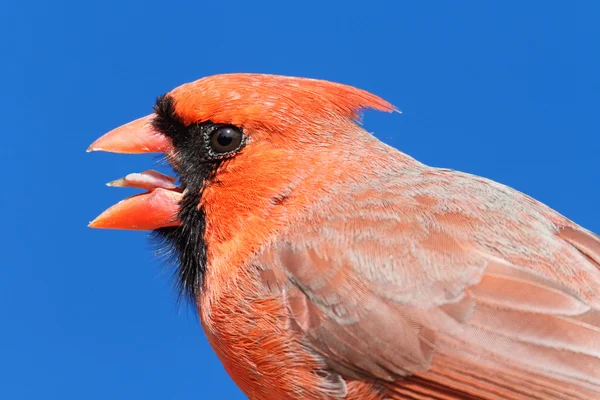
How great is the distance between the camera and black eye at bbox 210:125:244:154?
94.3 inches

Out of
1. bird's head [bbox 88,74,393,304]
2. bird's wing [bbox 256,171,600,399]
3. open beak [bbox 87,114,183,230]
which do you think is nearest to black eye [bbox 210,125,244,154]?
bird's head [bbox 88,74,393,304]

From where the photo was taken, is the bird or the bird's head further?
the bird's head

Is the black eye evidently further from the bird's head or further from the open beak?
the open beak

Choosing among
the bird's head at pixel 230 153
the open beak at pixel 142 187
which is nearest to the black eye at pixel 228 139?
the bird's head at pixel 230 153

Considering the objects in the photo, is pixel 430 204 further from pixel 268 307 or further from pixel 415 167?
pixel 268 307

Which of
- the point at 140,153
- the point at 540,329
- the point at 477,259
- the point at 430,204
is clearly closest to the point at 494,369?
the point at 540,329

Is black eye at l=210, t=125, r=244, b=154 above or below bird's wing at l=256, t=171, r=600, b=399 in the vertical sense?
above

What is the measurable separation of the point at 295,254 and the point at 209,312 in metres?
0.31

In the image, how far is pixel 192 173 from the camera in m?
2.44

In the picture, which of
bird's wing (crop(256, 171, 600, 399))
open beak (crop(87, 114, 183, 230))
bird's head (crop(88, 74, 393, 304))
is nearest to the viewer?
bird's wing (crop(256, 171, 600, 399))

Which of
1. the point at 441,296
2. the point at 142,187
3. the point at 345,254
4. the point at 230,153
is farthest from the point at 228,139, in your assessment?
the point at 441,296

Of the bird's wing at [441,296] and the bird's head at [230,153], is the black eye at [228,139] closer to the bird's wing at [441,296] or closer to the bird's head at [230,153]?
the bird's head at [230,153]

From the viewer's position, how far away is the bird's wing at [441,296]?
202 centimetres

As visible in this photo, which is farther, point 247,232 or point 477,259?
point 247,232
